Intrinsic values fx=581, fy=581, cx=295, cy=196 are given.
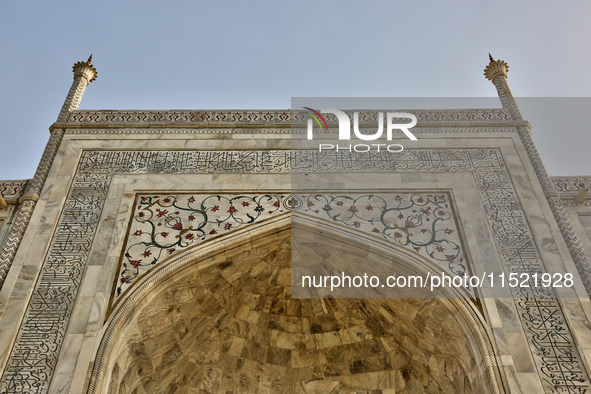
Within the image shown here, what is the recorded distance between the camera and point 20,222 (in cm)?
561

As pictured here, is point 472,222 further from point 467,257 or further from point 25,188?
point 25,188

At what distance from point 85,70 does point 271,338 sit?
13.3ft

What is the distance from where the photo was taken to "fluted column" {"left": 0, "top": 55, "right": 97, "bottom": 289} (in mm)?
5387

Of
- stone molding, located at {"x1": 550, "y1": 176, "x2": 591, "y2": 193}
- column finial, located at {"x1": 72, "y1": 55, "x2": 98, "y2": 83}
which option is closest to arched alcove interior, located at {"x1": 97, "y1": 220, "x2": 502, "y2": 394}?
stone molding, located at {"x1": 550, "y1": 176, "x2": 591, "y2": 193}

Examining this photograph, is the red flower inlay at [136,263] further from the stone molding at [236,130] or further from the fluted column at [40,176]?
the stone molding at [236,130]

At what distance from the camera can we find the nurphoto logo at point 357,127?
21.5 ft

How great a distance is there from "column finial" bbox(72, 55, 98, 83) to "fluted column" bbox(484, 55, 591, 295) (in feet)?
16.7

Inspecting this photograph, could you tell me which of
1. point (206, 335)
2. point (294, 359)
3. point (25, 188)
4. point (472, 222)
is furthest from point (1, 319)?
point (472, 222)

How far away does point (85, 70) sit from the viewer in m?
7.34

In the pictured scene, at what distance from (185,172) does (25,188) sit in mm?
1639

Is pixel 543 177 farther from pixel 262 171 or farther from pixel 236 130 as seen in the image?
pixel 236 130

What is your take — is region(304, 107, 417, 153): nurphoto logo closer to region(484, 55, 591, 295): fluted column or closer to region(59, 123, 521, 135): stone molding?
region(59, 123, 521, 135): stone molding

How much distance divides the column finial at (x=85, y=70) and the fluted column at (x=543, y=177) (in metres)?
5.08

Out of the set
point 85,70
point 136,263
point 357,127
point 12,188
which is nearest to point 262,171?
point 357,127
